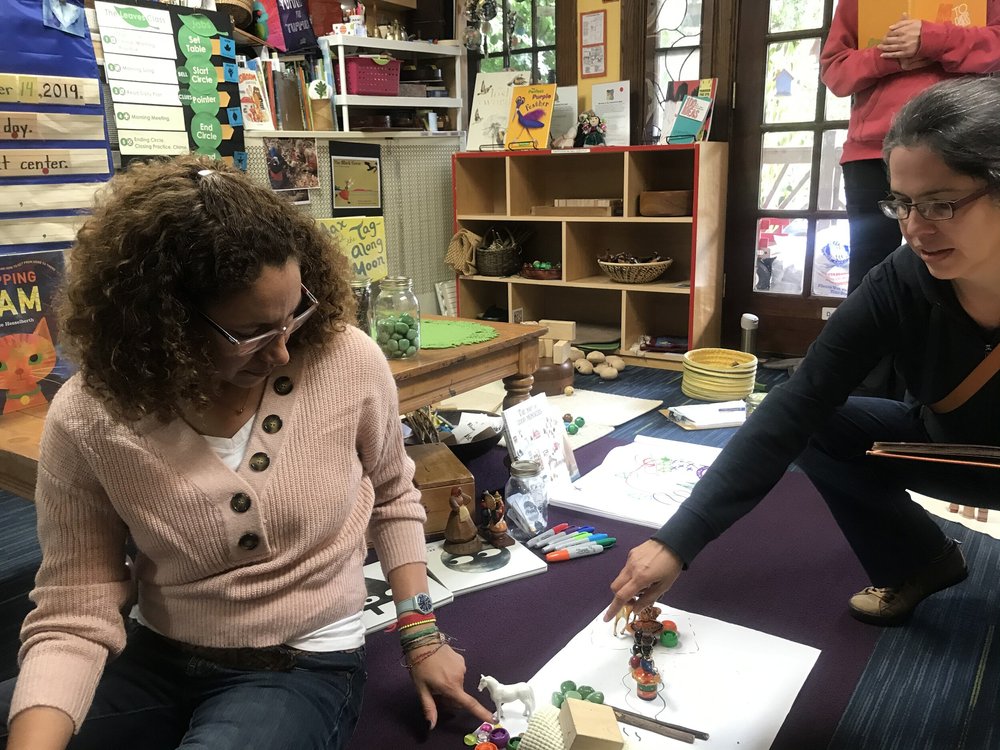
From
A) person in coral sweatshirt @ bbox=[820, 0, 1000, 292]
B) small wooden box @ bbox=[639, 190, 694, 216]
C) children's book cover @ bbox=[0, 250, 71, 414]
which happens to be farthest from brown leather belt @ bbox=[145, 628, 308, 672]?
small wooden box @ bbox=[639, 190, 694, 216]

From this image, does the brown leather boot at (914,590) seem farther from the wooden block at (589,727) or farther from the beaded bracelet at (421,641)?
the beaded bracelet at (421,641)

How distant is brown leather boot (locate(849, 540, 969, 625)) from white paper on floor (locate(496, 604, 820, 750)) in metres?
0.18

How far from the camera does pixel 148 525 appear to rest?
36.0 inches

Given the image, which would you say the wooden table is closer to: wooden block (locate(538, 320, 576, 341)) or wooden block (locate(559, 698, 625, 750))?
wooden block (locate(559, 698, 625, 750))

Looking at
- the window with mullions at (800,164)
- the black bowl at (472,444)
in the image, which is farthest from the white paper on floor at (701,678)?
the window with mullions at (800,164)

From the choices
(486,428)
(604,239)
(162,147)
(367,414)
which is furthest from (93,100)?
(604,239)

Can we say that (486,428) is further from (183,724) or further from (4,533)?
(183,724)

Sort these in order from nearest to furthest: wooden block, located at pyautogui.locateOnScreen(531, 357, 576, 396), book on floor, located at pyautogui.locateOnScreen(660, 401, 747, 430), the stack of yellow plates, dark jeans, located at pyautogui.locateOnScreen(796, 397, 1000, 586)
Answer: dark jeans, located at pyautogui.locateOnScreen(796, 397, 1000, 586) → book on floor, located at pyautogui.locateOnScreen(660, 401, 747, 430) → the stack of yellow plates → wooden block, located at pyautogui.locateOnScreen(531, 357, 576, 396)

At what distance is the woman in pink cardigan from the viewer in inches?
33.2

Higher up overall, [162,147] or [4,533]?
[162,147]

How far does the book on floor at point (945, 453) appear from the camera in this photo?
1094 mm

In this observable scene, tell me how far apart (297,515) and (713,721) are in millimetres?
683

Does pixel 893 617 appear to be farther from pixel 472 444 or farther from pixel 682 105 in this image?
pixel 682 105

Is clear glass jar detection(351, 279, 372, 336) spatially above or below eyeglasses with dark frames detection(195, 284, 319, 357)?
below
